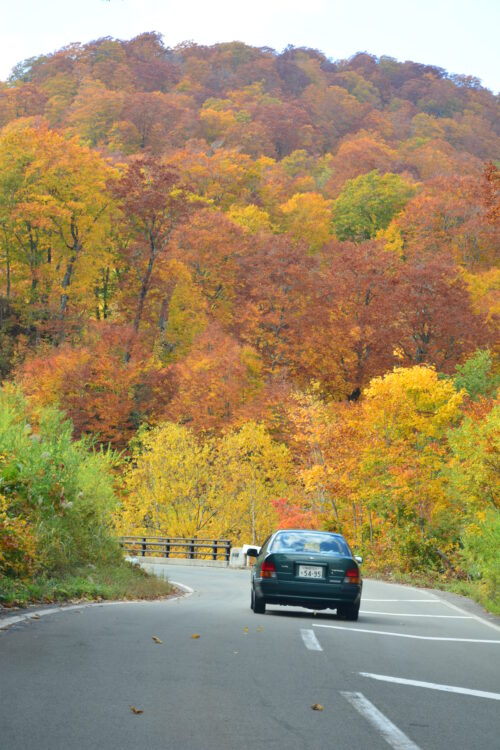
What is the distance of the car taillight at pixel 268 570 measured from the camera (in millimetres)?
14633

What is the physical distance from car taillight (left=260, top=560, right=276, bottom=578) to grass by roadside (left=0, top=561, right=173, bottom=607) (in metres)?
→ 2.99

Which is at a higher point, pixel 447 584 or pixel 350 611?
pixel 350 611

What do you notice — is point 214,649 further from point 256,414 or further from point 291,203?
point 291,203

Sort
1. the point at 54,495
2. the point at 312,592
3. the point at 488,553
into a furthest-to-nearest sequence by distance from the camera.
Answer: the point at 488,553 < the point at 54,495 < the point at 312,592

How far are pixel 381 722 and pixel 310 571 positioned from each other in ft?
27.6

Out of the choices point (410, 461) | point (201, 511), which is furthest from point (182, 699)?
point (201, 511)

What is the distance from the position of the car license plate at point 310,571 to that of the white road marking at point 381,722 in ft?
23.5

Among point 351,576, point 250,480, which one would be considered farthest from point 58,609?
point 250,480

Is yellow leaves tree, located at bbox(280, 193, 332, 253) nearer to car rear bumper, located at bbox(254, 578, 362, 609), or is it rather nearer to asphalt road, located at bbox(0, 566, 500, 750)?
car rear bumper, located at bbox(254, 578, 362, 609)

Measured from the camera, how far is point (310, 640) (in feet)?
36.6

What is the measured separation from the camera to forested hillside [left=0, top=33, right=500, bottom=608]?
3928 cm

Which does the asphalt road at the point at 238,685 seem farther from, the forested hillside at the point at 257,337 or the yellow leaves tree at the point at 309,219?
the yellow leaves tree at the point at 309,219

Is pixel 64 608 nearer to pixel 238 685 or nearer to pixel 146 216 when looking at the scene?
pixel 238 685

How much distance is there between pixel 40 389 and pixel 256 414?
1358cm
